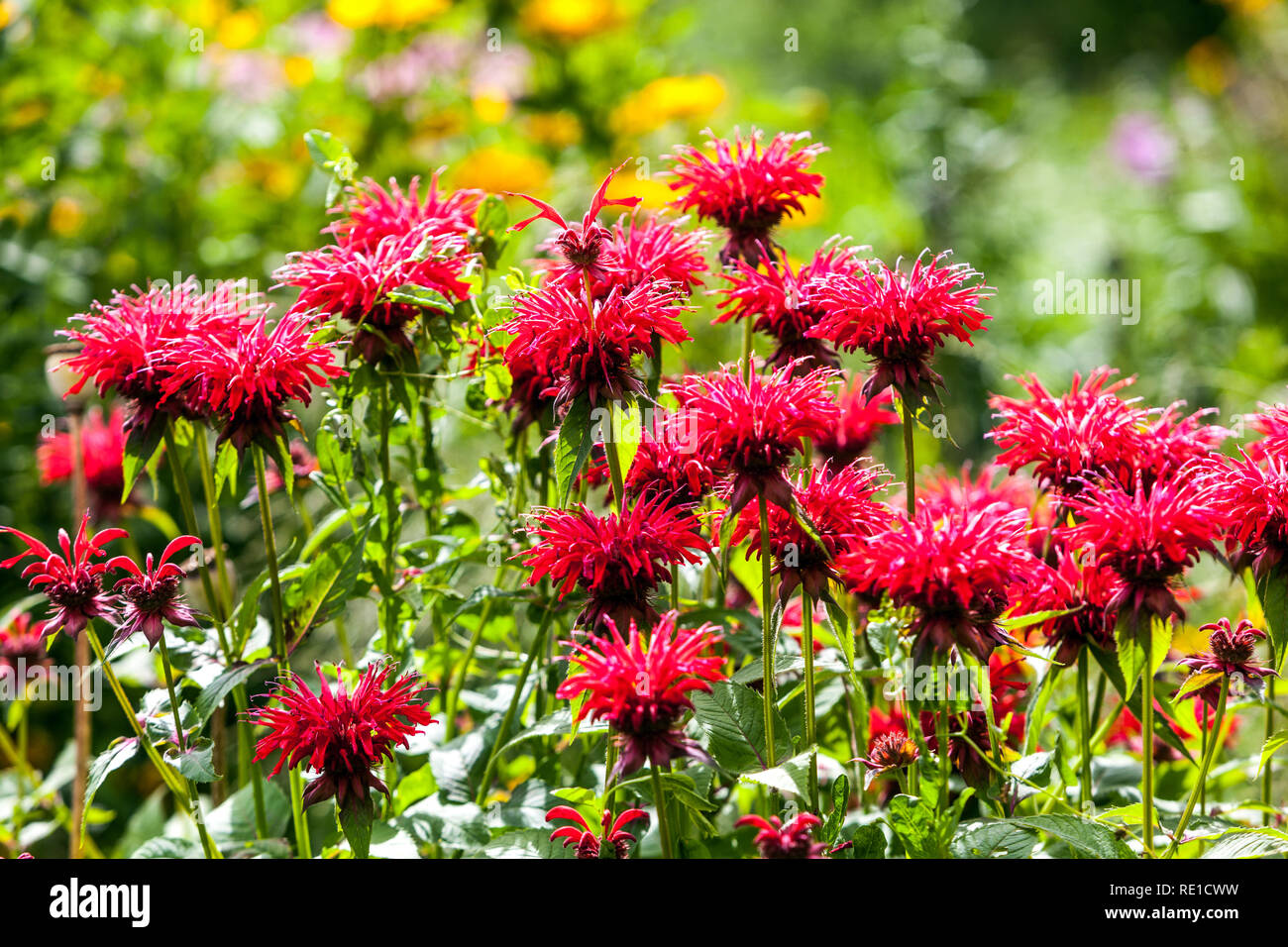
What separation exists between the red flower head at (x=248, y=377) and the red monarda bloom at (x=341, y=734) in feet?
0.87

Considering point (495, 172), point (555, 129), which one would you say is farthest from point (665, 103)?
point (495, 172)

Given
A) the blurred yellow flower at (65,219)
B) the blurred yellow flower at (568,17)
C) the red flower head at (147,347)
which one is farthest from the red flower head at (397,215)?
the blurred yellow flower at (568,17)

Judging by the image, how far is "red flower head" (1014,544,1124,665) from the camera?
1.24 meters

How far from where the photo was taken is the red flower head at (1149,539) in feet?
3.61

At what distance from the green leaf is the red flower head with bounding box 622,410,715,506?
202mm

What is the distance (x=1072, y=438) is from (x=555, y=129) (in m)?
2.83

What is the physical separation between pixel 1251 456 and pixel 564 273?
0.77 meters

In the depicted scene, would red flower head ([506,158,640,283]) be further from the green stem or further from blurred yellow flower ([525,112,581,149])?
blurred yellow flower ([525,112,581,149])

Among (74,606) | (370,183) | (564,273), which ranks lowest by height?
(74,606)

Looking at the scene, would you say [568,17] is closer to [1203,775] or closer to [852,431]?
[852,431]

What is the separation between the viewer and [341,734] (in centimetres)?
115
